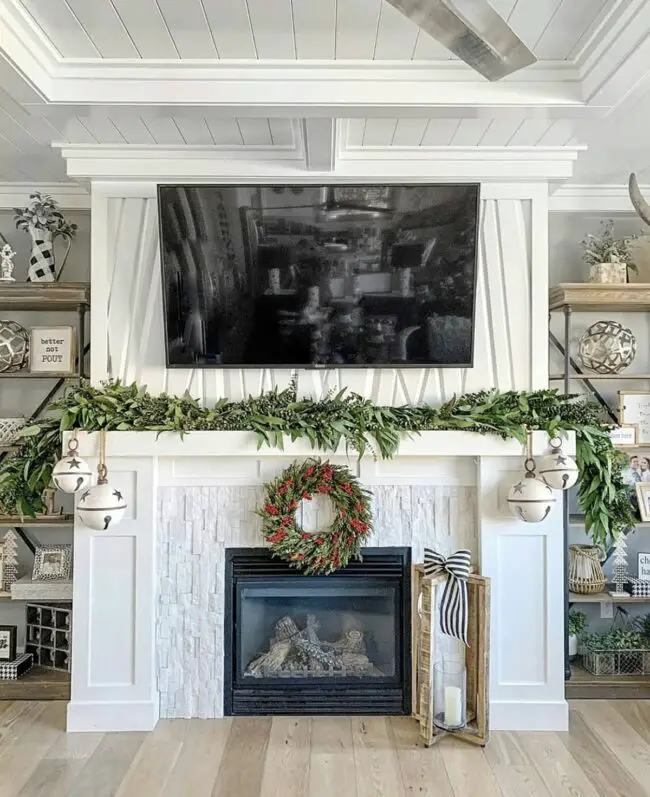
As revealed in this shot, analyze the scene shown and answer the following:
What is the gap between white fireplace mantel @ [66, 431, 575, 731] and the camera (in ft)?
10.0

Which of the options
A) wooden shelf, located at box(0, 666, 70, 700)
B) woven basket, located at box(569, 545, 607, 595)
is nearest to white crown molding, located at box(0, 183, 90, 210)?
wooden shelf, located at box(0, 666, 70, 700)

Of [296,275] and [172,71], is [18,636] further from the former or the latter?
[172,71]

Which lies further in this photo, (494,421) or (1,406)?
(1,406)

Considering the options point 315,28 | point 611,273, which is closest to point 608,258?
point 611,273

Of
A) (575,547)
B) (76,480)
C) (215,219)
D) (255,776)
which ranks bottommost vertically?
(255,776)

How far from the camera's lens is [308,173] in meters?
3.13

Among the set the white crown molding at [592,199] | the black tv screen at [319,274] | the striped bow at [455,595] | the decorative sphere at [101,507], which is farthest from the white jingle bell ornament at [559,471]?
the decorative sphere at [101,507]

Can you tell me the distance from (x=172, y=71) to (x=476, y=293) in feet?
5.22

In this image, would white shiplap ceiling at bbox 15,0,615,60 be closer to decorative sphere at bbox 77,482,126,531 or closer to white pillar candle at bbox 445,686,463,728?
decorative sphere at bbox 77,482,126,531

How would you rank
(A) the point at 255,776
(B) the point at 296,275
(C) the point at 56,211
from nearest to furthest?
(A) the point at 255,776 → (B) the point at 296,275 → (C) the point at 56,211

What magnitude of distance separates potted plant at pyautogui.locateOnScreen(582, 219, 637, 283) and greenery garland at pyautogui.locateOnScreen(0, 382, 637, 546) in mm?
764

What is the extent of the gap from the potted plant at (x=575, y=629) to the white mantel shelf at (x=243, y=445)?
1098 millimetres

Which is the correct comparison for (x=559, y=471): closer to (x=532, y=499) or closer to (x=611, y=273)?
(x=532, y=499)

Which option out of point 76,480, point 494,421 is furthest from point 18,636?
point 494,421
